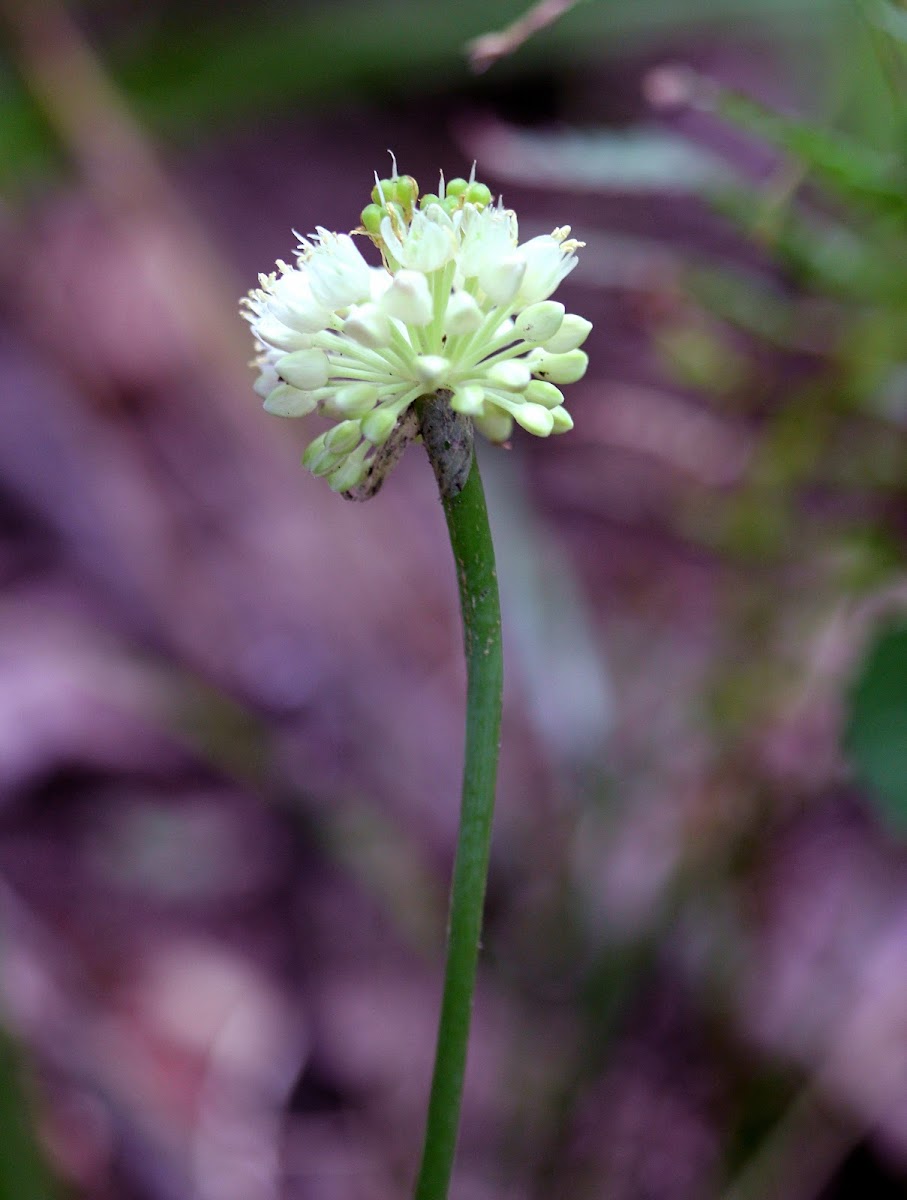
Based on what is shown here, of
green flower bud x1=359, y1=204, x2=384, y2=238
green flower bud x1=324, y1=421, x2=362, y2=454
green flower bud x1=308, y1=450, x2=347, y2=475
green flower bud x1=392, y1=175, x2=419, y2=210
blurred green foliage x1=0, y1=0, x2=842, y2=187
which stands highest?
blurred green foliage x1=0, y1=0, x2=842, y2=187

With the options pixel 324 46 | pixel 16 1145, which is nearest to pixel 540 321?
pixel 16 1145

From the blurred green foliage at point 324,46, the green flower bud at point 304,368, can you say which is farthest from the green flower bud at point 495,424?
the blurred green foliage at point 324,46

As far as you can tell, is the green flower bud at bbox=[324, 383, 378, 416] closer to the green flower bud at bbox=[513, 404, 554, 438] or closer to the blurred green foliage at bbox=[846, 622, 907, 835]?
the green flower bud at bbox=[513, 404, 554, 438]

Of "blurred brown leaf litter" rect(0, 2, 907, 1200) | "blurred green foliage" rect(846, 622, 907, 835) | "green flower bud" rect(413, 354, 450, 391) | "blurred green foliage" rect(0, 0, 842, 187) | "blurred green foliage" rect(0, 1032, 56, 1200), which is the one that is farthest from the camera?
"blurred green foliage" rect(0, 0, 842, 187)

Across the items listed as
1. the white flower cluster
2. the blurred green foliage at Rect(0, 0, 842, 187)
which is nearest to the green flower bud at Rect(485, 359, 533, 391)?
the white flower cluster

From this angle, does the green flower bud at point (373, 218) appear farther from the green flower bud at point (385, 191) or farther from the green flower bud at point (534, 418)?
the green flower bud at point (534, 418)
